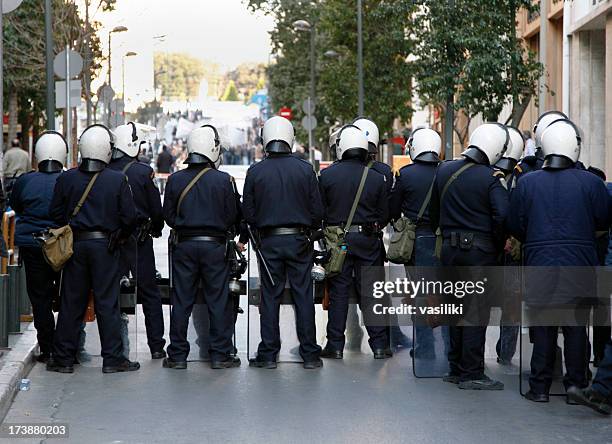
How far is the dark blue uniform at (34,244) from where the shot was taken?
449 inches

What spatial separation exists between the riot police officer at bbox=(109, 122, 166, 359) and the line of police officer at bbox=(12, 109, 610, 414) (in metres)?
0.01

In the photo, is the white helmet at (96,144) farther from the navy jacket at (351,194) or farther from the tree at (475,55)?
the tree at (475,55)

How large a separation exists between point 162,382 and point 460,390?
7.61 feet

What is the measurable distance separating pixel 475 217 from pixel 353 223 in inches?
70.7

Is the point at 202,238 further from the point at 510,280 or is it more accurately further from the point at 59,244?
the point at 510,280

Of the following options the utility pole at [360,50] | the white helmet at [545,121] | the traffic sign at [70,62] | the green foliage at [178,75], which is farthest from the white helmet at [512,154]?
the green foliage at [178,75]

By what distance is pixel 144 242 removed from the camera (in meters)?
11.6

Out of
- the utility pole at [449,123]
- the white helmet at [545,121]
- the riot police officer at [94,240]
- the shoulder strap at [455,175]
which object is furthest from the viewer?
the utility pole at [449,123]

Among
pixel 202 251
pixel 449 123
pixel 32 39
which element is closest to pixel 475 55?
pixel 449 123

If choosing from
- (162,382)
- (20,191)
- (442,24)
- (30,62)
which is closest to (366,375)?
(162,382)

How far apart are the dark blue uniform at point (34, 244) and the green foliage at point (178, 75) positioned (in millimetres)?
177251

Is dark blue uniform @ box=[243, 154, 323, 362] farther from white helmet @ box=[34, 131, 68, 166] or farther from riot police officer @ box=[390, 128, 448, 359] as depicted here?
white helmet @ box=[34, 131, 68, 166]

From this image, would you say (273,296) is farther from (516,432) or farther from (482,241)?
(516,432)

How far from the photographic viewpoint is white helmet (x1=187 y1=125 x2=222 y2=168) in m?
11.3
